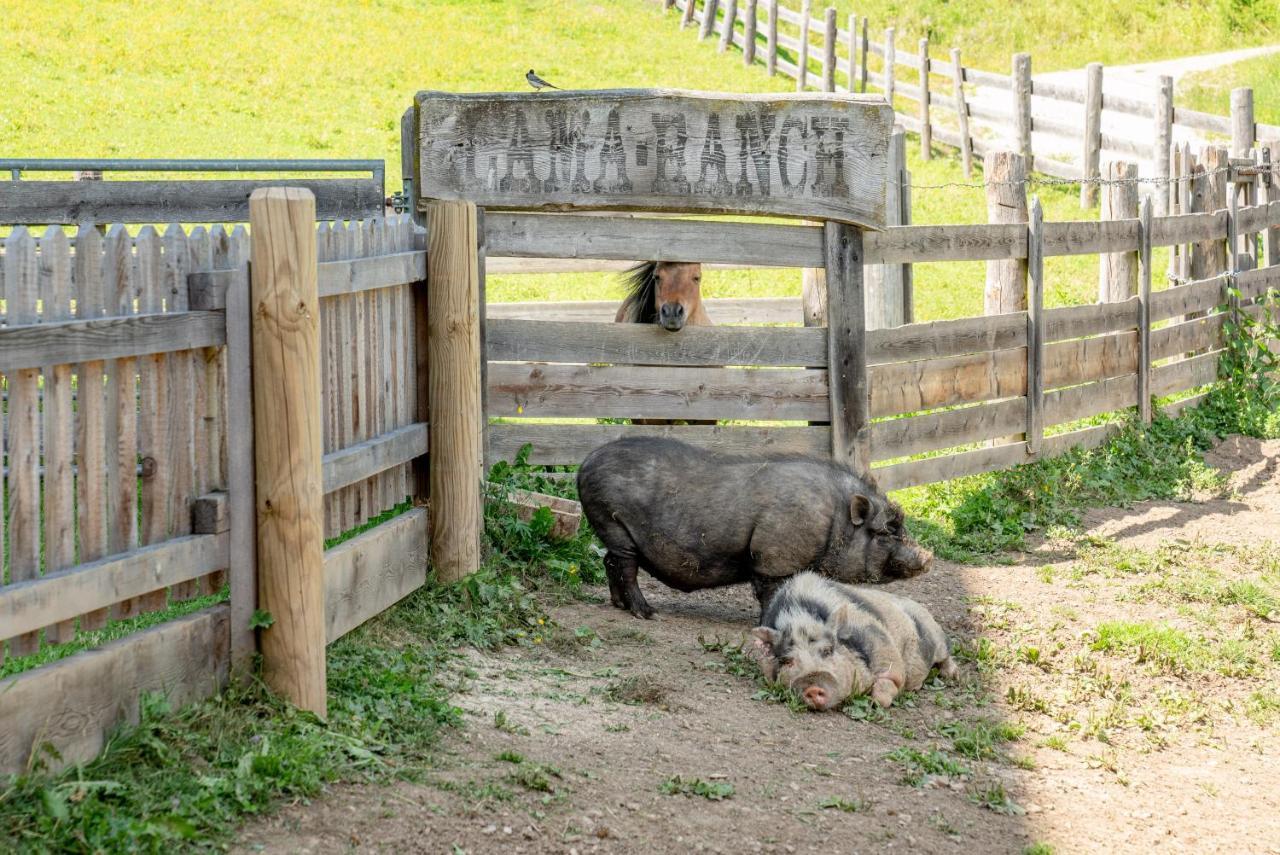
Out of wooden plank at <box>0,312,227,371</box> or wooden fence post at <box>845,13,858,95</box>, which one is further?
wooden fence post at <box>845,13,858,95</box>

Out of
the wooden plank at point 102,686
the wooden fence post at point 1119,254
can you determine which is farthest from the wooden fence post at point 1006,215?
the wooden plank at point 102,686

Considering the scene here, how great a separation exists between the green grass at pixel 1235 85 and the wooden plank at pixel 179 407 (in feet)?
77.2

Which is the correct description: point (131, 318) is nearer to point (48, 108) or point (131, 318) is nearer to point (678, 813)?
point (678, 813)

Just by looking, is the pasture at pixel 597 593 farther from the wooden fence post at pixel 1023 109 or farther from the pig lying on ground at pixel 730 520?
the wooden fence post at pixel 1023 109

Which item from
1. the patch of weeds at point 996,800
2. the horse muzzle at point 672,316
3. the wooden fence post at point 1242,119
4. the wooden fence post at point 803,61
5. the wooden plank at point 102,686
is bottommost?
the patch of weeds at point 996,800

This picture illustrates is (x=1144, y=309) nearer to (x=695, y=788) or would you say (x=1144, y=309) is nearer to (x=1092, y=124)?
(x=695, y=788)

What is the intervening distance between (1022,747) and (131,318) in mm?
A: 3771

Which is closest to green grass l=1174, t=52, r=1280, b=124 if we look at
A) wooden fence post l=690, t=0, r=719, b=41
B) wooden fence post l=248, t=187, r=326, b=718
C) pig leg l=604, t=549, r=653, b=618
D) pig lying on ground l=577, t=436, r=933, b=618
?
wooden fence post l=690, t=0, r=719, b=41

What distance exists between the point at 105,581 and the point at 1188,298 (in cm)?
1005

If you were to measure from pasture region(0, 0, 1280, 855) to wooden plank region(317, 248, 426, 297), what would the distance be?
0.09 feet

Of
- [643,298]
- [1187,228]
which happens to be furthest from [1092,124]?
[643,298]

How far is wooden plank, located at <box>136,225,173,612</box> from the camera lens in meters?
4.33

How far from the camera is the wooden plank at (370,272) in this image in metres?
5.21

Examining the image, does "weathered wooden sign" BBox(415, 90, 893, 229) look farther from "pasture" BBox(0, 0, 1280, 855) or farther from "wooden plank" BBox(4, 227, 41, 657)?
"wooden plank" BBox(4, 227, 41, 657)
